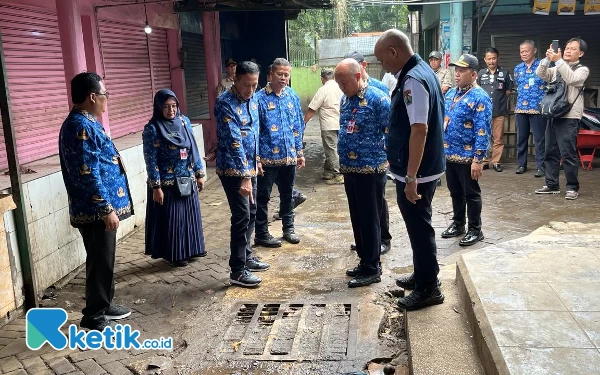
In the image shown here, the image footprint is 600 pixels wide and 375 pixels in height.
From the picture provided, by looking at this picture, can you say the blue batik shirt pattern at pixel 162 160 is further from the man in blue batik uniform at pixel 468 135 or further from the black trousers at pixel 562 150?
the black trousers at pixel 562 150

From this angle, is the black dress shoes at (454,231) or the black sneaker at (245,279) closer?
the black sneaker at (245,279)

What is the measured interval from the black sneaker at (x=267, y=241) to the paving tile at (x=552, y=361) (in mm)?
3330

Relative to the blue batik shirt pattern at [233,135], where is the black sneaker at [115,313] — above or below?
below

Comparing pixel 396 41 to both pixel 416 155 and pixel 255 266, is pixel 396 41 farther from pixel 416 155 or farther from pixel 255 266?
pixel 255 266

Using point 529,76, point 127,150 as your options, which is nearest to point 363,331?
point 127,150

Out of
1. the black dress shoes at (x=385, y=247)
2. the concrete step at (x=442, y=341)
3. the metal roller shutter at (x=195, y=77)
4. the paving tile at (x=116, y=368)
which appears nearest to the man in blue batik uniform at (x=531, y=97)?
the black dress shoes at (x=385, y=247)

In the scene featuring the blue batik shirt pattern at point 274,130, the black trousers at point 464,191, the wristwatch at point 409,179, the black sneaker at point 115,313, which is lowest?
the black sneaker at point 115,313

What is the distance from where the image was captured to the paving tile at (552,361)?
246 centimetres

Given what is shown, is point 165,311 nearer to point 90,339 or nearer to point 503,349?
point 90,339

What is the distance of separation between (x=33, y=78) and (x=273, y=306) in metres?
3.88

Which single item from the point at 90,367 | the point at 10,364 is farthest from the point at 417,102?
the point at 10,364

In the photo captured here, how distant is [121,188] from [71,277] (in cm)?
152

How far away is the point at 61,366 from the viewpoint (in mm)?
3498

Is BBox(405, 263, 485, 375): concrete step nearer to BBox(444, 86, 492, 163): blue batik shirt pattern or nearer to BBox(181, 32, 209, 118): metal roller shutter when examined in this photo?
BBox(444, 86, 492, 163): blue batik shirt pattern
